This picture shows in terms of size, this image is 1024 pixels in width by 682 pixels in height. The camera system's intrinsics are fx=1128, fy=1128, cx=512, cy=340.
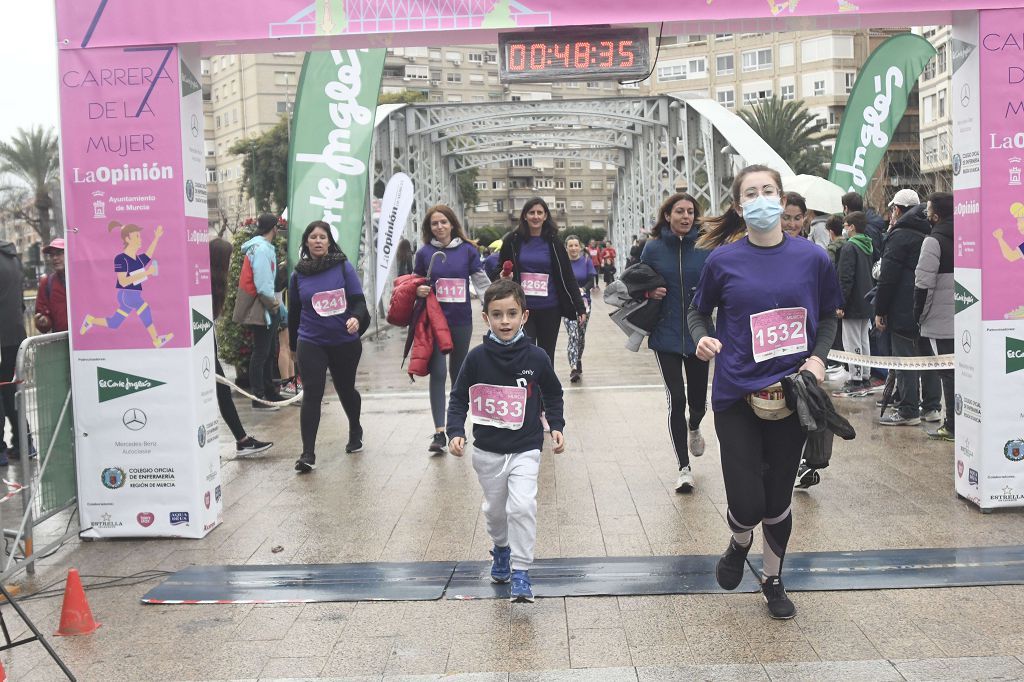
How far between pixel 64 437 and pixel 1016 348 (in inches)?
229

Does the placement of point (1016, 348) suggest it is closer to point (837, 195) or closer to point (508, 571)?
point (508, 571)

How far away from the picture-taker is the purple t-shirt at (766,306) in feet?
16.3

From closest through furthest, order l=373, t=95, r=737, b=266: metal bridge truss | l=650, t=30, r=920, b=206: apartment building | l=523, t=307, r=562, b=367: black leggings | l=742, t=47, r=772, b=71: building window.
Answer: l=523, t=307, r=562, b=367: black leggings, l=373, t=95, r=737, b=266: metal bridge truss, l=650, t=30, r=920, b=206: apartment building, l=742, t=47, r=772, b=71: building window

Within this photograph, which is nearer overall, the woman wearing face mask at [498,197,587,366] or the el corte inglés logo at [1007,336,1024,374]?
the el corte inglés logo at [1007,336,1024,374]

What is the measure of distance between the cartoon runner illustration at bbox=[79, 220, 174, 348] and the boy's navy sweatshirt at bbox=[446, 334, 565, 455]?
225cm

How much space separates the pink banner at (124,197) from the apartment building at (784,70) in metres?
72.2

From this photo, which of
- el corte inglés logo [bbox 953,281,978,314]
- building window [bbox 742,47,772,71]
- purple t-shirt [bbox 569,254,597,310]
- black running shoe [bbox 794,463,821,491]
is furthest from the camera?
building window [bbox 742,47,772,71]

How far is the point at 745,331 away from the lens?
503 cm

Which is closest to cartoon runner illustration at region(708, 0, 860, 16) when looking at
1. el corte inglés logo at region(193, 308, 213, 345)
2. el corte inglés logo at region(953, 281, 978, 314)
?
el corte inglés logo at region(953, 281, 978, 314)

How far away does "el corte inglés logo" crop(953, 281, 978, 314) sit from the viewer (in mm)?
7031

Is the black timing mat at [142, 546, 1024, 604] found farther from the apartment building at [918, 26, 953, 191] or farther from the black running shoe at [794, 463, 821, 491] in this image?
the apartment building at [918, 26, 953, 191]

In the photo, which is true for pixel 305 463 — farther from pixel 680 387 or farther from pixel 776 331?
pixel 776 331

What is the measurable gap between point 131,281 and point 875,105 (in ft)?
30.7

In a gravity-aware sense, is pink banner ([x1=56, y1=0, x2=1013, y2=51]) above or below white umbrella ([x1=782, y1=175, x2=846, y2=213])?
above
